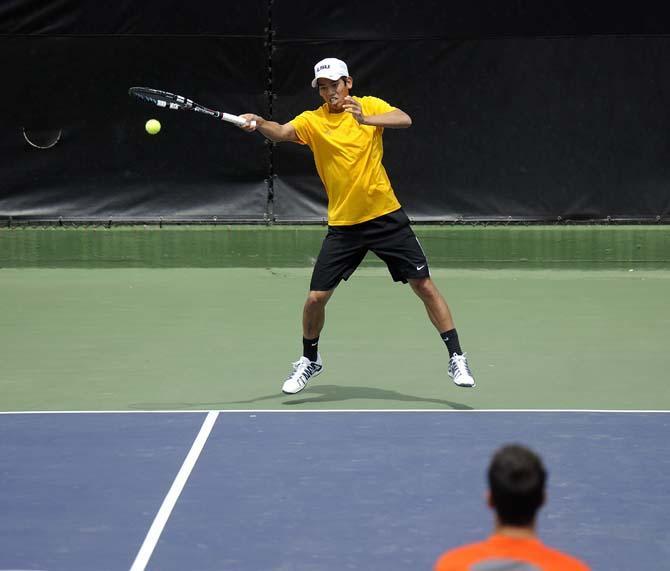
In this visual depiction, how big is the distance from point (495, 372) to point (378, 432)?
160 cm

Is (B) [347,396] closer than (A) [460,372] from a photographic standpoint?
No

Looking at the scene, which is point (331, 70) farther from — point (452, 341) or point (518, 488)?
point (518, 488)

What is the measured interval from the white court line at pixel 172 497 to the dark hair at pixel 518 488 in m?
2.02

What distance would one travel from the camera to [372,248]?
646 cm

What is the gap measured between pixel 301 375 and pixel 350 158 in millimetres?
1071

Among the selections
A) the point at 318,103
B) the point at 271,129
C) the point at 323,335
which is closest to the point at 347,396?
the point at 271,129

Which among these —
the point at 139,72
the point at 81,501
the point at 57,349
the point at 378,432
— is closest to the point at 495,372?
the point at 378,432

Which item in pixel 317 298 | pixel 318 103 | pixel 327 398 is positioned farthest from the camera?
pixel 318 103

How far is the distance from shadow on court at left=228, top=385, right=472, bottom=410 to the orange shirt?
13.6 ft

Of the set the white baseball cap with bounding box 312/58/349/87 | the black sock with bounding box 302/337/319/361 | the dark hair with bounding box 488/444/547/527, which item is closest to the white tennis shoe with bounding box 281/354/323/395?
the black sock with bounding box 302/337/319/361

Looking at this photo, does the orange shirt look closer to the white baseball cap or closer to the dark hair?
the dark hair

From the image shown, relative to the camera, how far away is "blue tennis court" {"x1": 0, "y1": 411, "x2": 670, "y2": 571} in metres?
4.19

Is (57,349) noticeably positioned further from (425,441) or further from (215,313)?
(425,441)

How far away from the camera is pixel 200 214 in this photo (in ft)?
37.9
